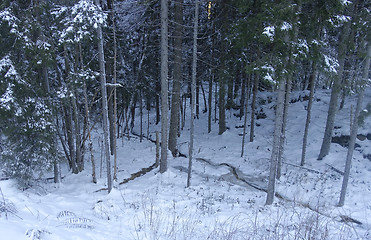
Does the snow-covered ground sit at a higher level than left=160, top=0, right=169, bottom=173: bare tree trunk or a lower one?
lower

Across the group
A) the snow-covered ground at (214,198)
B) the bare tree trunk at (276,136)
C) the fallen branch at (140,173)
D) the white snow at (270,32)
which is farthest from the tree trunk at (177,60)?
the bare tree trunk at (276,136)

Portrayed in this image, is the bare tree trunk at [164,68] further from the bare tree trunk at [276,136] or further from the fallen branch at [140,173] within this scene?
the bare tree trunk at [276,136]

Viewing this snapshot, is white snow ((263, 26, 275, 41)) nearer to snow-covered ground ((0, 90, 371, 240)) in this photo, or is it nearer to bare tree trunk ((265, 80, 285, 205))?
bare tree trunk ((265, 80, 285, 205))

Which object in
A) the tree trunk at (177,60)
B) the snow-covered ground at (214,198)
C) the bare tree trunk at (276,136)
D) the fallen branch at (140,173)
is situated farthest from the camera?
the tree trunk at (177,60)

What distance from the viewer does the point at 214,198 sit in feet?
30.3

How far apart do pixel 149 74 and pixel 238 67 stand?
852cm

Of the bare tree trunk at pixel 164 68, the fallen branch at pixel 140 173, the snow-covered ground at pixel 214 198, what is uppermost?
the bare tree trunk at pixel 164 68

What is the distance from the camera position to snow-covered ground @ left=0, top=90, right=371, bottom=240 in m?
5.54

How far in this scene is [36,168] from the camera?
387 inches

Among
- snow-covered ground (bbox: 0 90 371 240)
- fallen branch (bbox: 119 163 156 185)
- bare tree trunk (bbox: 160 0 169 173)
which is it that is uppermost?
bare tree trunk (bbox: 160 0 169 173)

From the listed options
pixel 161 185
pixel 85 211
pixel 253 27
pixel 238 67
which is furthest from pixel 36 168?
pixel 238 67

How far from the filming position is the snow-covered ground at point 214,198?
554cm

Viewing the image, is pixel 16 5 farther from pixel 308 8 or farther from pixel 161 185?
pixel 308 8

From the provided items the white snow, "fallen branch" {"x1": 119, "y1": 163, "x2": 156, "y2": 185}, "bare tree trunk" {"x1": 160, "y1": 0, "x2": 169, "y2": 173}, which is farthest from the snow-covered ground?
the white snow
